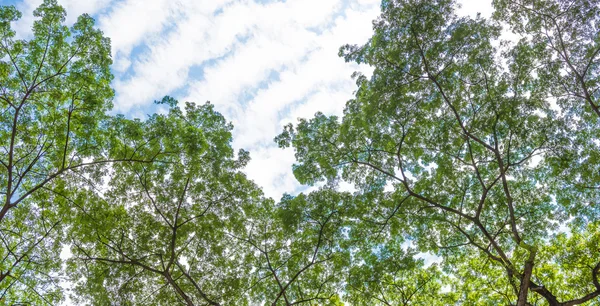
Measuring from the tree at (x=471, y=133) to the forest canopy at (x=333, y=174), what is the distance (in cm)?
6

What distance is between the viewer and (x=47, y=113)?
1276cm

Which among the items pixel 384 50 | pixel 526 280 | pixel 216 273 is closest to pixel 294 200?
pixel 216 273

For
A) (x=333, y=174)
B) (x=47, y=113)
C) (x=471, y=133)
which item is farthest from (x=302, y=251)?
(x=47, y=113)

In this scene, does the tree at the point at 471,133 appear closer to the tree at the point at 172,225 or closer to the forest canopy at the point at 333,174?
the forest canopy at the point at 333,174

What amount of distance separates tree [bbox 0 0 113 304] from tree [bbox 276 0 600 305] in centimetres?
654

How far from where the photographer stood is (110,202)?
47.3ft

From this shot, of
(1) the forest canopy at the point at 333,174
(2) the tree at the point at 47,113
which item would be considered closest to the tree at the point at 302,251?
(1) the forest canopy at the point at 333,174

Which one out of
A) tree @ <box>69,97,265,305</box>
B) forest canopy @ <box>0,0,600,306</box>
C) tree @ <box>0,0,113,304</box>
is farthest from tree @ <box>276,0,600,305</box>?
tree @ <box>0,0,113,304</box>

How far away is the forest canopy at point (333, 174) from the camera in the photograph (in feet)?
40.4

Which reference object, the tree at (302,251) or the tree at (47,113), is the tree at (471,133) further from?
the tree at (47,113)

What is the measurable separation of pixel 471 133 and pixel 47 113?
1443cm

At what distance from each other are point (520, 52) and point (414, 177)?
5.42m

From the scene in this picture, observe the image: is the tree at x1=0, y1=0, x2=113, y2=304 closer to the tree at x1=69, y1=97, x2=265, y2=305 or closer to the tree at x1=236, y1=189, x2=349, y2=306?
the tree at x1=69, y1=97, x2=265, y2=305

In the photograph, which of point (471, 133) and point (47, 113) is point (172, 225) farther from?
point (471, 133)
